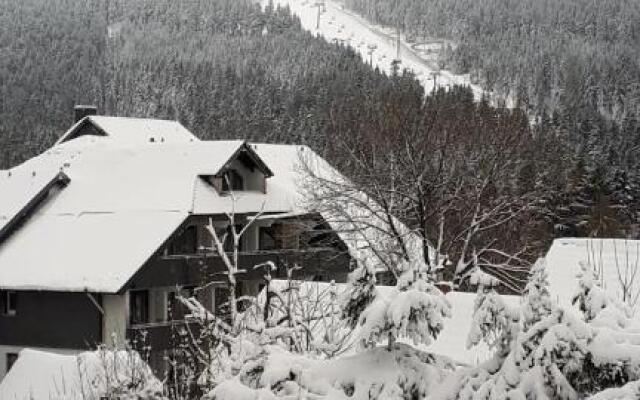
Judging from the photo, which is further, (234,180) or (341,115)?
(341,115)

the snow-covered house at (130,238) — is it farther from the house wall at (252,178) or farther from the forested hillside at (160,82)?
the forested hillside at (160,82)

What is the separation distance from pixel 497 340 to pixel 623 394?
3.31 feet

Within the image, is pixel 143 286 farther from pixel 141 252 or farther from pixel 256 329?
pixel 256 329

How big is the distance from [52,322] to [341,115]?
17.4m

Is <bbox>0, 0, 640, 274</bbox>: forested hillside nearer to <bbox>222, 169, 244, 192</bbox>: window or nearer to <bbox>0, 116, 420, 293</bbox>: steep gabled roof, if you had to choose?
<bbox>0, 116, 420, 293</bbox>: steep gabled roof

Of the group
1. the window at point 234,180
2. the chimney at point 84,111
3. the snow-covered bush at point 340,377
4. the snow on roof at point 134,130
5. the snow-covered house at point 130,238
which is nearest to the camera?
the snow-covered bush at point 340,377

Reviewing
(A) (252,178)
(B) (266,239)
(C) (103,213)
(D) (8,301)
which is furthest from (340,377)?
(A) (252,178)

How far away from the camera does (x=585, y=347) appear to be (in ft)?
17.7

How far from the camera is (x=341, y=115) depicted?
44469 millimetres

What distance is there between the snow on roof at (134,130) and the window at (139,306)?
68.1ft

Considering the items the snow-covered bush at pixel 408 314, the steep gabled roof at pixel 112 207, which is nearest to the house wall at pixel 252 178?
the steep gabled roof at pixel 112 207

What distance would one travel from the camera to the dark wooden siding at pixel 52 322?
32.3 meters

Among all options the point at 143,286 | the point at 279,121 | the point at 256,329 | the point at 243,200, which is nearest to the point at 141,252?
the point at 143,286

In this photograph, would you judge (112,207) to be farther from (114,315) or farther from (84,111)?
(84,111)
